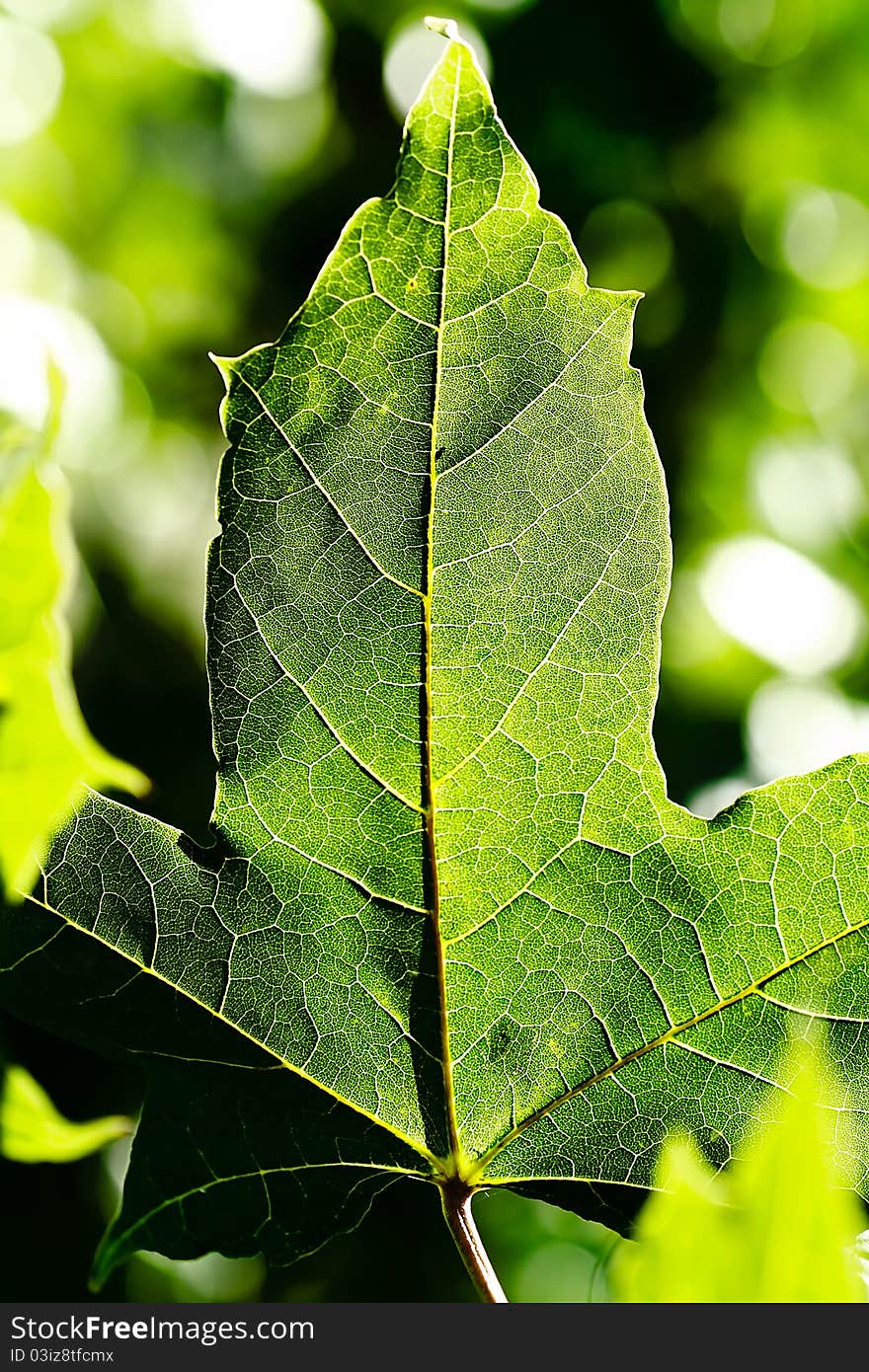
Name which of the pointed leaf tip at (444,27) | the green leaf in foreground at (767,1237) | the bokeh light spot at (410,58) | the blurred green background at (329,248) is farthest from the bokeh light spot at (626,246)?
the green leaf in foreground at (767,1237)

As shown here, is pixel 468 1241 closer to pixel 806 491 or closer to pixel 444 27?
pixel 444 27

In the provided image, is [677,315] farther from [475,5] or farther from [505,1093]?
[505,1093]

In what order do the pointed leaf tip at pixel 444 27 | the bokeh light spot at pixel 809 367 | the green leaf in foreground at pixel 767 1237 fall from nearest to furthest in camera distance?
the green leaf in foreground at pixel 767 1237 → the pointed leaf tip at pixel 444 27 → the bokeh light spot at pixel 809 367

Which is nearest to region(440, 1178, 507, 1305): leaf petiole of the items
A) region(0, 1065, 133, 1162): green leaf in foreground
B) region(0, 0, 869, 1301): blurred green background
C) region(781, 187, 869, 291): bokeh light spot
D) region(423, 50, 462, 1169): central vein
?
region(423, 50, 462, 1169): central vein

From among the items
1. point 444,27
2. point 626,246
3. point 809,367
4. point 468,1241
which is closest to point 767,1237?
point 468,1241

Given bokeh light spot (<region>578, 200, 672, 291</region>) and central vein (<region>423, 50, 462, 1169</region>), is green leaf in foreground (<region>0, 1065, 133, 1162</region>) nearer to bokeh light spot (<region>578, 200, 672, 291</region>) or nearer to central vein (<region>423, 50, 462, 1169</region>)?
central vein (<region>423, 50, 462, 1169</region>)

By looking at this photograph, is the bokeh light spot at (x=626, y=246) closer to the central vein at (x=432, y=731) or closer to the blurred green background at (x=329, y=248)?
the blurred green background at (x=329, y=248)
